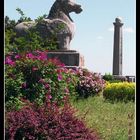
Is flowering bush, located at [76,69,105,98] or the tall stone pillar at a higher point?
the tall stone pillar

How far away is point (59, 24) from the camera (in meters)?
12.7

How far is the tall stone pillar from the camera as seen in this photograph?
698 inches

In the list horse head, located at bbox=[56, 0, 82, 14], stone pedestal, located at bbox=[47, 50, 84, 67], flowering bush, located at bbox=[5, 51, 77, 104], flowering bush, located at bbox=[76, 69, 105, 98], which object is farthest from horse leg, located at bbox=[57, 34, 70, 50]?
flowering bush, located at bbox=[5, 51, 77, 104]

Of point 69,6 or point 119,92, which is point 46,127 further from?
point 69,6

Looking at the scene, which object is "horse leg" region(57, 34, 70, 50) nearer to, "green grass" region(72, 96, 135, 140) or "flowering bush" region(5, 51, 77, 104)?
"green grass" region(72, 96, 135, 140)

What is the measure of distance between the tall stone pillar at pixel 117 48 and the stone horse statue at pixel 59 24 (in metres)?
4.82

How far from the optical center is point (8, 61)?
604 cm

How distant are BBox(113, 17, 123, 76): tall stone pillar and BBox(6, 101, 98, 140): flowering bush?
46.6 ft

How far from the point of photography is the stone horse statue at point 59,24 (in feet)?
41.8

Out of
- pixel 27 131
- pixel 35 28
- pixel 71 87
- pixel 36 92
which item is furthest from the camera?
pixel 35 28

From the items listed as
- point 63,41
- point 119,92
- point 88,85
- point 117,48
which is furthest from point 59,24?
point 117,48

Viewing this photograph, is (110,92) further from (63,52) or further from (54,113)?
(54,113)
